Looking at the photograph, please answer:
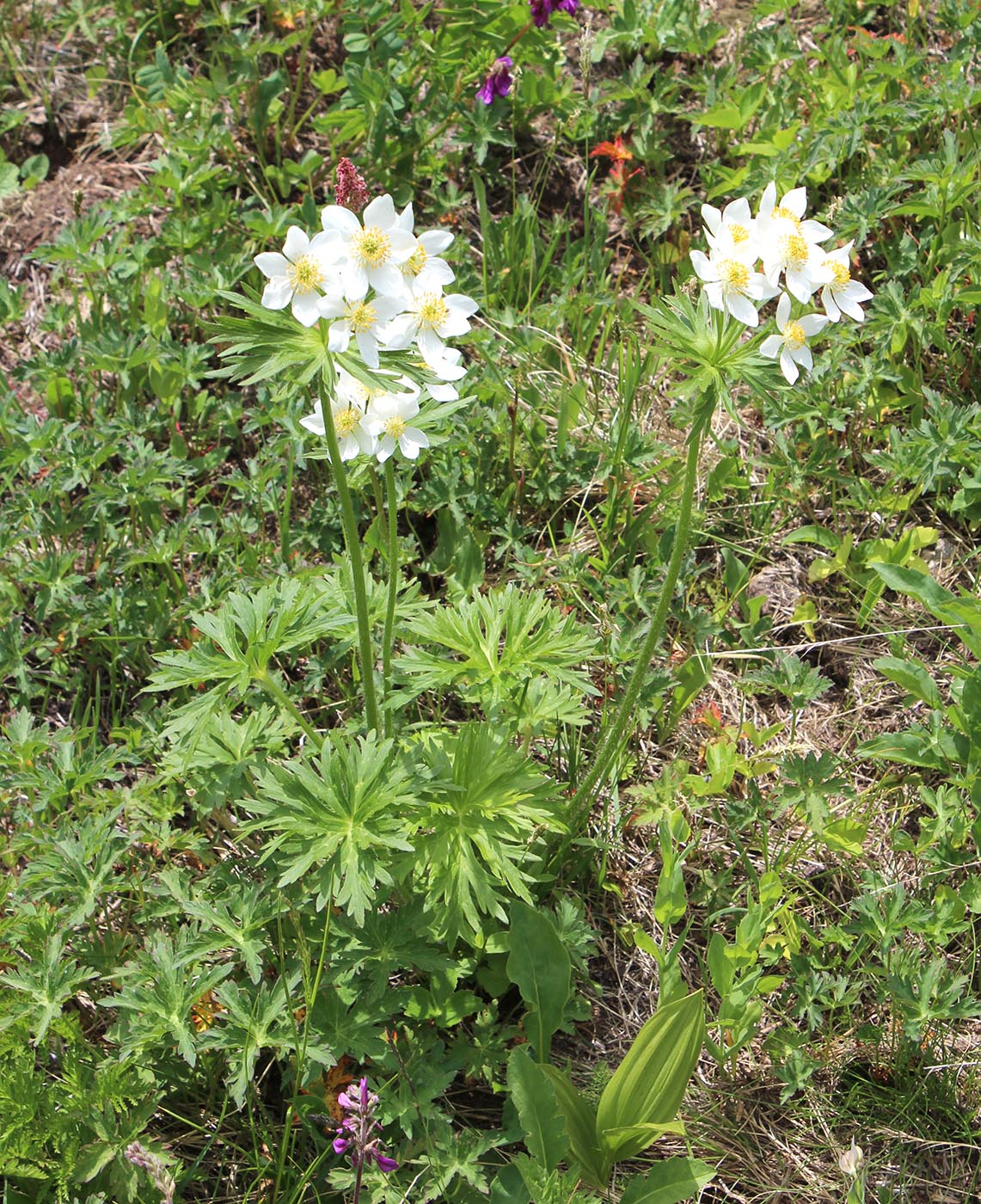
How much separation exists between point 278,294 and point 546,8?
2417mm

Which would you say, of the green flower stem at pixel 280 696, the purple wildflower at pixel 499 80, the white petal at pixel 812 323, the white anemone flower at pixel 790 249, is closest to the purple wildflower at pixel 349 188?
the white anemone flower at pixel 790 249

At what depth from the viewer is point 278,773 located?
213 centimetres

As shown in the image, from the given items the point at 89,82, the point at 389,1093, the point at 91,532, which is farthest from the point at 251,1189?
the point at 89,82

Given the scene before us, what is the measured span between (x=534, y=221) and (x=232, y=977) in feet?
8.52

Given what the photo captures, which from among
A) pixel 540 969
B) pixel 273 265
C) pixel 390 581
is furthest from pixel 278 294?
pixel 540 969

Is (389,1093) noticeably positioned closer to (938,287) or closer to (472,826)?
(472,826)

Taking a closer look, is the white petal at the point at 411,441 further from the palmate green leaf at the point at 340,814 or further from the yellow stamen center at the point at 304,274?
the palmate green leaf at the point at 340,814

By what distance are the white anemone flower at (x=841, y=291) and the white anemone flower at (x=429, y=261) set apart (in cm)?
71

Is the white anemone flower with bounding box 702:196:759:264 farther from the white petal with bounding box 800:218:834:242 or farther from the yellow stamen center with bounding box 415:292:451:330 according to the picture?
the yellow stamen center with bounding box 415:292:451:330

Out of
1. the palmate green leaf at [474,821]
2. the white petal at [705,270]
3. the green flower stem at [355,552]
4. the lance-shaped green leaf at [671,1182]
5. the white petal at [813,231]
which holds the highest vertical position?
the white petal at [813,231]

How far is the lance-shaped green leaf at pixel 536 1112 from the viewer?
2.19m

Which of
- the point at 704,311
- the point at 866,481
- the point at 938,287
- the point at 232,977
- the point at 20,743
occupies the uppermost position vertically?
the point at 704,311

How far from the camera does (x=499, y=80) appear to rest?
378 cm

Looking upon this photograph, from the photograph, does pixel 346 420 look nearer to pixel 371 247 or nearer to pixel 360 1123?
pixel 371 247
